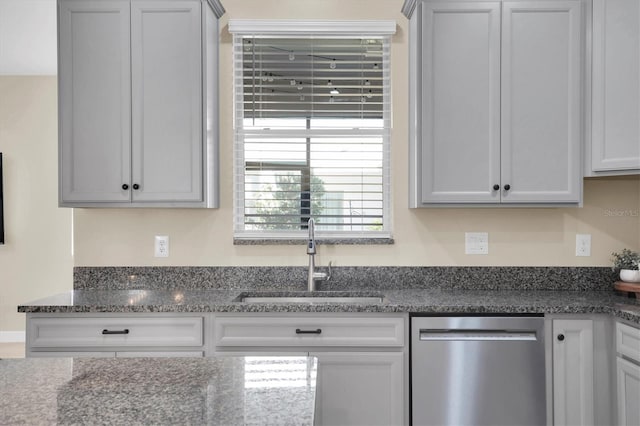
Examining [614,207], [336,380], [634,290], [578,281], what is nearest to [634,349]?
[634,290]

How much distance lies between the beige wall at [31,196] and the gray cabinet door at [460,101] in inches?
161

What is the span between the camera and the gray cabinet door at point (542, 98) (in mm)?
2352

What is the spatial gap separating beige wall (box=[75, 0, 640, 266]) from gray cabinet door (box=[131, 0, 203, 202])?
Answer: 35 cm

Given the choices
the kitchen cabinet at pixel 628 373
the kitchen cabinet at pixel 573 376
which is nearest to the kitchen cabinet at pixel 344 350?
the kitchen cabinet at pixel 573 376

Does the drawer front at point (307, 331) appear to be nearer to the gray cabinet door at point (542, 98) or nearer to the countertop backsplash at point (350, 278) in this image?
the countertop backsplash at point (350, 278)

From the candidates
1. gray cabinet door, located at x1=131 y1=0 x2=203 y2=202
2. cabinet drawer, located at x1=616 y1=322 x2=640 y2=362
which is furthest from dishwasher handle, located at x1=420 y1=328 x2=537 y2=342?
gray cabinet door, located at x1=131 y1=0 x2=203 y2=202

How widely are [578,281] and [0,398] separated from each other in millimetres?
2753

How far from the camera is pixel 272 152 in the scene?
9.07 feet

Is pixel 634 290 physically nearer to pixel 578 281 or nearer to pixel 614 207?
pixel 578 281

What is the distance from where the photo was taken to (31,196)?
478cm

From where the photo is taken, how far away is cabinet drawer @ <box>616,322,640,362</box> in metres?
1.92

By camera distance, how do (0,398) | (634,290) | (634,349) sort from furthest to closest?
(634,290) → (634,349) → (0,398)

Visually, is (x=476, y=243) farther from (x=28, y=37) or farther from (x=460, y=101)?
(x=28, y=37)

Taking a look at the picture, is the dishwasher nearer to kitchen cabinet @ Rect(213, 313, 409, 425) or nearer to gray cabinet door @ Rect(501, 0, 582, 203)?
kitchen cabinet @ Rect(213, 313, 409, 425)
